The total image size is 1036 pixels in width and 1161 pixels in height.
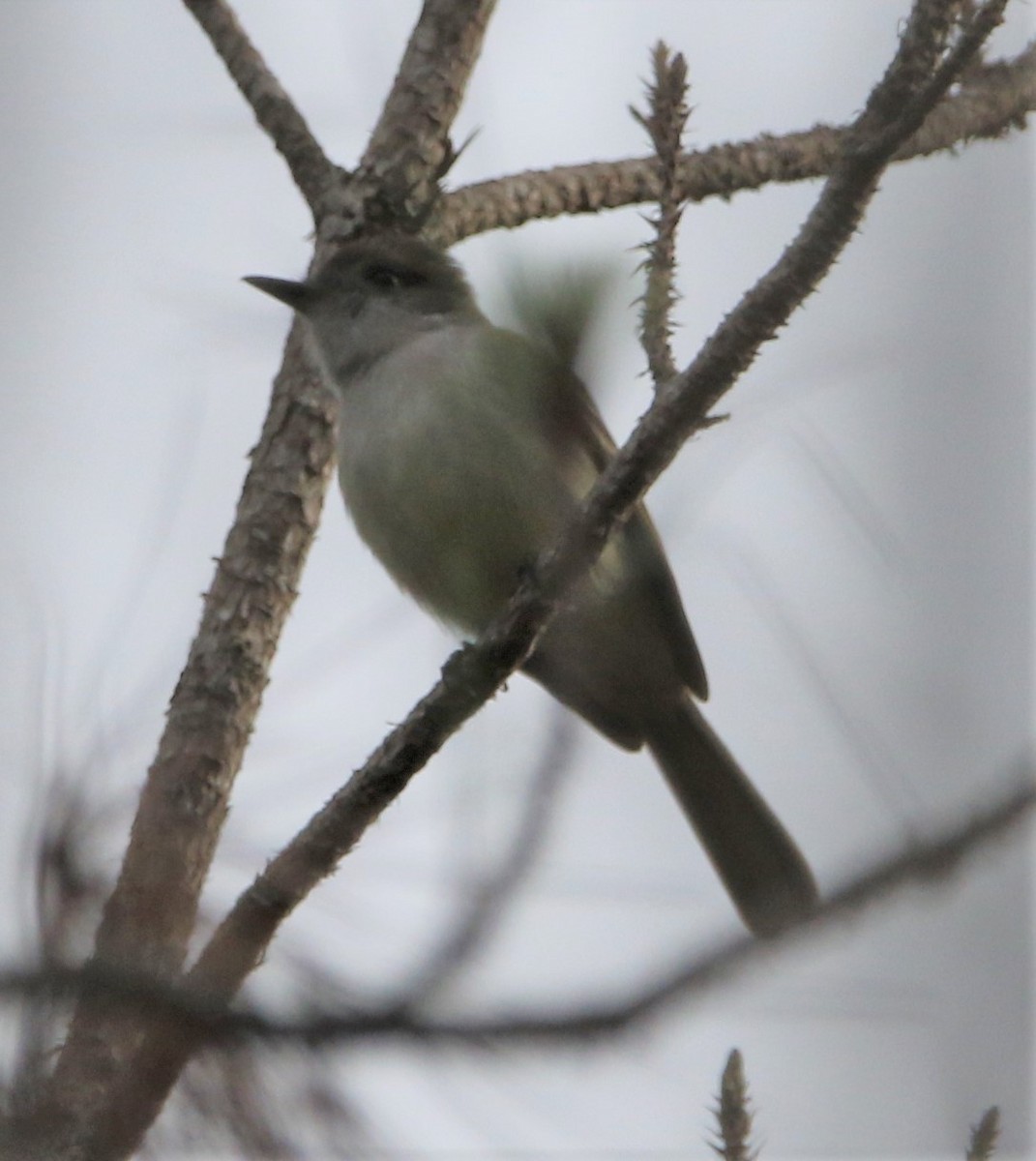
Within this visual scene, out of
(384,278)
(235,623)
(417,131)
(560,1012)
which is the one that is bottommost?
(560,1012)

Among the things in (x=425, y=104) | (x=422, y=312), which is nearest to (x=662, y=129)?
(x=425, y=104)

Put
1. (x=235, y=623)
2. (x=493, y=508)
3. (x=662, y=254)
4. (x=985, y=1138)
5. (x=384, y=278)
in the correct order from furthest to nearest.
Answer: (x=384, y=278), (x=493, y=508), (x=235, y=623), (x=662, y=254), (x=985, y=1138)

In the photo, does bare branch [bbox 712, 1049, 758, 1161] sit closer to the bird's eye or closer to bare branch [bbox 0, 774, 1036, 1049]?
bare branch [bbox 0, 774, 1036, 1049]

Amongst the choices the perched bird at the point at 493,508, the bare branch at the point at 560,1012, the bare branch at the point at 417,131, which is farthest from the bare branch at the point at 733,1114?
the bare branch at the point at 417,131

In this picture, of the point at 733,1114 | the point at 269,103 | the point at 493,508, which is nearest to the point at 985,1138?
the point at 733,1114

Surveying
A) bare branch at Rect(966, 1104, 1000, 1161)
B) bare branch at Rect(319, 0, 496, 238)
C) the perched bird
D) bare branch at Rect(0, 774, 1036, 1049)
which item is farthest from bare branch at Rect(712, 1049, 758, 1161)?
bare branch at Rect(319, 0, 496, 238)

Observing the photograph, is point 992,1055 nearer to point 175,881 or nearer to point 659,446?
point 659,446

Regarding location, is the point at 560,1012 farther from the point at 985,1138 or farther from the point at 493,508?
the point at 493,508
